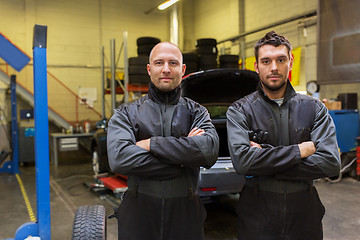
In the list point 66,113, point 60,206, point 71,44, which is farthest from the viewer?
point 71,44

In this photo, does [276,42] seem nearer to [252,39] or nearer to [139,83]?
[139,83]

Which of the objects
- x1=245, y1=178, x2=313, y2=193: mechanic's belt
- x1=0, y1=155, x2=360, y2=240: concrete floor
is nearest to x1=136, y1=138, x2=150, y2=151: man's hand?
x1=245, y1=178, x2=313, y2=193: mechanic's belt

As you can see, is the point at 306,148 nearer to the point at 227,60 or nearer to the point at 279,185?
the point at 279,185

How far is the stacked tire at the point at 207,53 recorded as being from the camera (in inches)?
325

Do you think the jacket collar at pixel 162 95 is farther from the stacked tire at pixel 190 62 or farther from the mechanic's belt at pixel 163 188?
the stacked tire at pixel 190 62

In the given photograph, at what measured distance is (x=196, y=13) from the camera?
13.5 meters

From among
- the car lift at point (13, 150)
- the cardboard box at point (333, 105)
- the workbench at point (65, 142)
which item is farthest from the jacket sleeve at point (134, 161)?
the workbench at point (65, 142)

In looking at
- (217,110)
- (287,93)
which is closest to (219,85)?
(217,110)

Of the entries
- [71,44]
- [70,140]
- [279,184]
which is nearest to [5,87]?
[70,140]

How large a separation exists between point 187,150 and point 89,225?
1023 millimetres

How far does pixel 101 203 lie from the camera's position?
4.81 metres

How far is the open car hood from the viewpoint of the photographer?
3.34 metres

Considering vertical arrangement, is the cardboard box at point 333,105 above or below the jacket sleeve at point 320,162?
above

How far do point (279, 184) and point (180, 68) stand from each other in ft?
3.02
